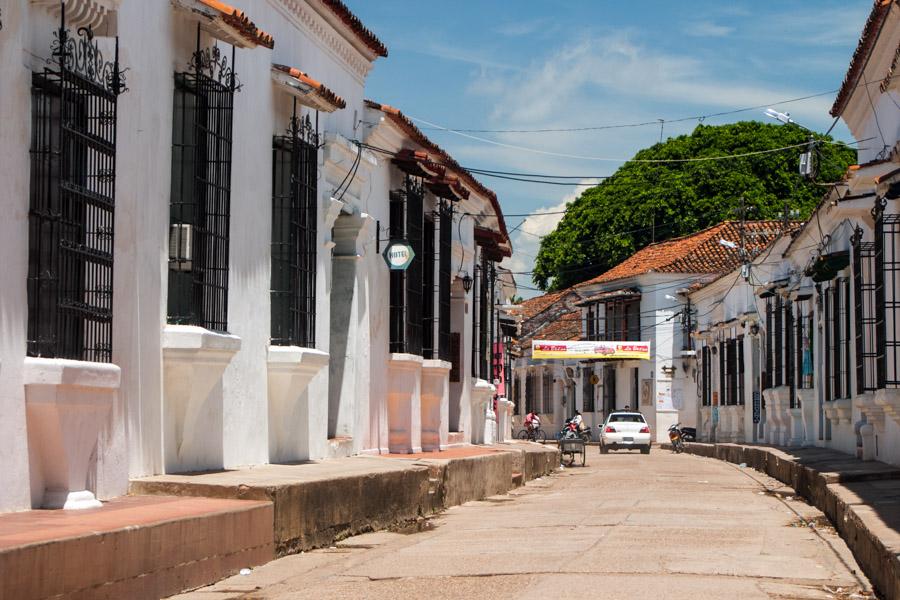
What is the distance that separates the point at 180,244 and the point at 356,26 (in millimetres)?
6822

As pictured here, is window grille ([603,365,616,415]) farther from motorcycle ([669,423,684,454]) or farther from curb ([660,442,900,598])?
curb ([660,442,900,598])

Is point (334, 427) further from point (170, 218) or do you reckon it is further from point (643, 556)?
point (643, 556)

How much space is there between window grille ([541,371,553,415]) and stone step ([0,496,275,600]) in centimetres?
5910

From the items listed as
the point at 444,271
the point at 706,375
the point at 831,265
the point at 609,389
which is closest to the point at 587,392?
the point at 609,389

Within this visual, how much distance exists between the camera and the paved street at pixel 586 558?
9.56 metres

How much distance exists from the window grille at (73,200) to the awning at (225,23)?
160 centimetres

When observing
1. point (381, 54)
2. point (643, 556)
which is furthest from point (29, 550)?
point (381, 54)

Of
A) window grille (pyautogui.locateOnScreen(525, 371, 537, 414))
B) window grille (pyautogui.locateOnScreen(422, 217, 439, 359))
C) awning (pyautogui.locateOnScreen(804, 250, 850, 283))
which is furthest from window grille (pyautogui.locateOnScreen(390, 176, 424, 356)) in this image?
window grille (pyautogui.locateOnScreen(525, 371, 537, 414))

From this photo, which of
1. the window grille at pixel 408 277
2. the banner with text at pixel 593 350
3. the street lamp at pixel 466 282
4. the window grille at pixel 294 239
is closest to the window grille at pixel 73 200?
the window grille at pixel 294 239

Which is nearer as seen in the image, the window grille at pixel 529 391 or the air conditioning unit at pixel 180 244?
the air conditioning unit at pixel 180 244

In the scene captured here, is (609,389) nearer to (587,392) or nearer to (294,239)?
(587,392)

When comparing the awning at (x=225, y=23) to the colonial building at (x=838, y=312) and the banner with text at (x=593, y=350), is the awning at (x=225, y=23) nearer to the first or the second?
the colonial building at (x=838, y=312)

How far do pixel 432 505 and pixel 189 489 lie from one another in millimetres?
6034

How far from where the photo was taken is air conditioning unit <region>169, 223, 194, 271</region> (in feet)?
41.1
